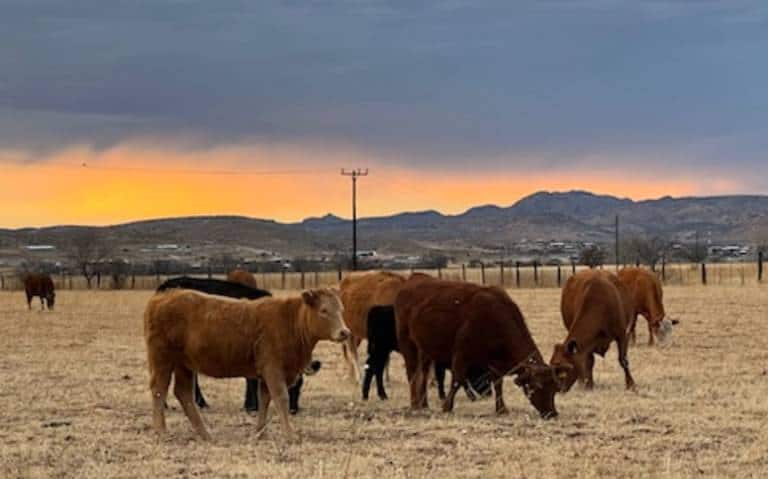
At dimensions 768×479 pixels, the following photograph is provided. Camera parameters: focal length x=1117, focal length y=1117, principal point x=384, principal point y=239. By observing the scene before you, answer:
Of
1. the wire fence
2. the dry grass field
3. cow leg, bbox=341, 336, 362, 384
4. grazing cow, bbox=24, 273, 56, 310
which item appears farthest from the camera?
the wire fence

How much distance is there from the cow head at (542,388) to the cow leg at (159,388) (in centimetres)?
415

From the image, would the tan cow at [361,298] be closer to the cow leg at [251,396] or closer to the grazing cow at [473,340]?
the grazing cow at [473,340]

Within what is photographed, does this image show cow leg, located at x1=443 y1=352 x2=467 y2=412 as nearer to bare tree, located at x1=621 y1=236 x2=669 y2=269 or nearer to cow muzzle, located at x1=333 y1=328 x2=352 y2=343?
cow muzzle, located at x1=333 y1=328 x2=352 y2=343

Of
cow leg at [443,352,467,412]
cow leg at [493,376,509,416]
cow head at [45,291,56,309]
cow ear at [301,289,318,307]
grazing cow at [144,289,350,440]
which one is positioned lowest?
cow head at [45,291,56,309]

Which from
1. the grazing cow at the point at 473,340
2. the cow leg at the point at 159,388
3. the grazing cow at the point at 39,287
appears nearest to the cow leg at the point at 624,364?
the grazing cow at the point at 473,340

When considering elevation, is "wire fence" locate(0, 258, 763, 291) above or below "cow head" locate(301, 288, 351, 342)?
below

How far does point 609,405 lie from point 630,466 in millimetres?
4167

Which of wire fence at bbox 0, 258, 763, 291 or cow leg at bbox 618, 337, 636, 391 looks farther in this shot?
wire fence at bbox 0, 258, 763, 291

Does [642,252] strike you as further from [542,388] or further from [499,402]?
[542,388]

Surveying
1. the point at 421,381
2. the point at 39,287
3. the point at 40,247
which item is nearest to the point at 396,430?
the point at 421,381

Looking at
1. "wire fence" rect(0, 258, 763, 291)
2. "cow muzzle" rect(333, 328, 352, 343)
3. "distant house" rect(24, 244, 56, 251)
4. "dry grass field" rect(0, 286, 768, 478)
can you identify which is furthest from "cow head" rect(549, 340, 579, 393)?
"distant house" rect(24, 244, 56, 251)

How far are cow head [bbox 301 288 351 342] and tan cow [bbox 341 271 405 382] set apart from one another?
208 inches

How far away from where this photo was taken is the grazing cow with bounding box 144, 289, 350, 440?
1211 cm

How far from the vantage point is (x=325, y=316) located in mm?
12086
